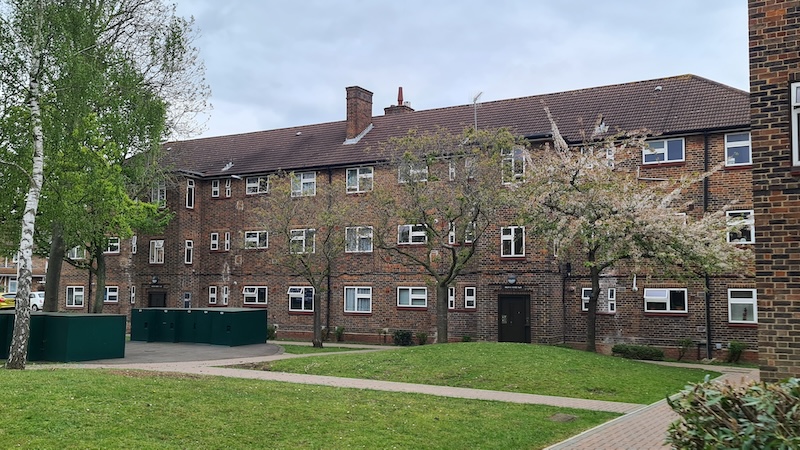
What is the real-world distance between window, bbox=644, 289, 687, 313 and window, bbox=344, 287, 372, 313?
1204 centimetres

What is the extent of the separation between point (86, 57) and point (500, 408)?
16.9 metres

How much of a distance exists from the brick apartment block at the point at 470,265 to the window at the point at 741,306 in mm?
37

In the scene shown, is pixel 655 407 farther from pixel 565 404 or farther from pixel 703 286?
pixel 703 286

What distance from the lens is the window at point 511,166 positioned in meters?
24.8

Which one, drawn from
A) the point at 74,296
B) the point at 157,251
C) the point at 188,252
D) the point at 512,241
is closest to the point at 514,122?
the point at 512,241

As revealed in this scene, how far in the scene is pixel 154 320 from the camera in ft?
96.8

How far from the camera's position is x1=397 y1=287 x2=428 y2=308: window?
31.5m

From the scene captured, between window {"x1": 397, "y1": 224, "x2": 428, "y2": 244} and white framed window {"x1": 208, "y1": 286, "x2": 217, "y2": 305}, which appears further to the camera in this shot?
white framed window {"x1": 208, "y1": 286, "x2": 217, "y2": 305}

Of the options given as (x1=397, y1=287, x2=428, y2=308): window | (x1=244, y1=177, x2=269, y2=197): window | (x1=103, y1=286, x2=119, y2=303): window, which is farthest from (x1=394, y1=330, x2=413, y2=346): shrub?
(x1=103, y1=286, x2=119, y2=303): window

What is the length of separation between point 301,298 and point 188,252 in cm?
716

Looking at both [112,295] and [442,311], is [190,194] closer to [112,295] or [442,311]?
[112,295]

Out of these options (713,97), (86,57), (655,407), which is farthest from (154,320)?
(713,97)

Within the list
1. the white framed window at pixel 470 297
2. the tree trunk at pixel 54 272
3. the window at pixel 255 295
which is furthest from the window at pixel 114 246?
the white framed window at pixel 470 297

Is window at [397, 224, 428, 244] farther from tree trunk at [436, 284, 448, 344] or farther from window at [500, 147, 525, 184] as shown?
window at [500, 147, 525, 184]
